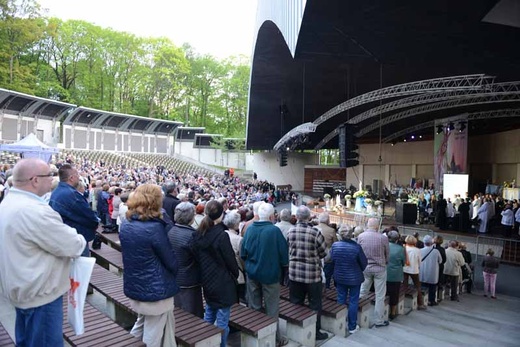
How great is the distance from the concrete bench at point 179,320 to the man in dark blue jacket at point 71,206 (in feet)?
3.04

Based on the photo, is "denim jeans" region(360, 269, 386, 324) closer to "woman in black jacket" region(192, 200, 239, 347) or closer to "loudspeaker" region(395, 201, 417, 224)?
"woman in black jacket" region(192, 200, 239, 347)

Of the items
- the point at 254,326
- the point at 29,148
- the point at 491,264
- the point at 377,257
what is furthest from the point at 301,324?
the point at 29,148

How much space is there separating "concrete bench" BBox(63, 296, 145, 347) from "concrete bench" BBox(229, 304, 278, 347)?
0.97 m

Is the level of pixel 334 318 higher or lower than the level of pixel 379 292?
lower

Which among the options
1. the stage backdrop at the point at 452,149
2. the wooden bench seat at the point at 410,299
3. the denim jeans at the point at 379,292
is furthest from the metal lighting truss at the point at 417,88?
the denim jeans at the point at 379,292

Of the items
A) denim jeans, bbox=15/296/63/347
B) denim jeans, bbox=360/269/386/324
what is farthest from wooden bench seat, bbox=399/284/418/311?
denim jeans, bbox=15/296/63/347

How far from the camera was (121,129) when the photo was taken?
32.6 meters

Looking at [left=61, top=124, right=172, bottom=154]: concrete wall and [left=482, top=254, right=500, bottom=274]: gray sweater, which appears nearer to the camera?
[left=482, top=254, right=500, bottom=274]: gray sweater

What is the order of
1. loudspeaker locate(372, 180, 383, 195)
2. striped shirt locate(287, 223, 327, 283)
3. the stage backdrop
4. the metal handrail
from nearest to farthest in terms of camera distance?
striped shirt locate(287, 223, 327, 283) → the metal handrail → the stage backdrop → loudspeaker locate(372, 180, 383, 195)

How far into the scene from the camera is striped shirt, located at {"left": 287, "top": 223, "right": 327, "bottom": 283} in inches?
155

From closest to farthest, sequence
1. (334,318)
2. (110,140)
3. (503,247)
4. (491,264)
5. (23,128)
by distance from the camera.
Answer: (334,318)
(491,264)
(503,247)
(23,128)
(110,140)

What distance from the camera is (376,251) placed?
475 cm

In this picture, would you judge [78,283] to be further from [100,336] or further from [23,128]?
[23,128]

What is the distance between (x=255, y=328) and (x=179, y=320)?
2.27ft
